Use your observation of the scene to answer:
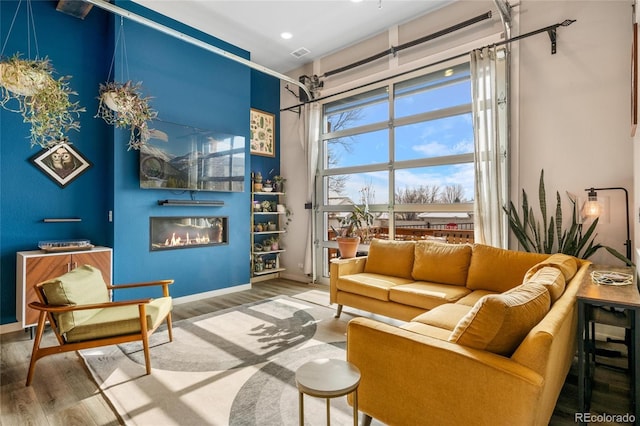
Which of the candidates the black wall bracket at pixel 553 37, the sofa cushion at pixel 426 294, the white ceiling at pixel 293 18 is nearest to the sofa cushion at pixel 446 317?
the sofa cushion at pixel 426 294

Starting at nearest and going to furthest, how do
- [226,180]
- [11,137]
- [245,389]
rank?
1. [245,389]
2. [11,137]
3. [226,180]

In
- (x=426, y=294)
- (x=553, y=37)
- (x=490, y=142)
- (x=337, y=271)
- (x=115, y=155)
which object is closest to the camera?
(x=426, y=294)

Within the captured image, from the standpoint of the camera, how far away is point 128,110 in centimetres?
348

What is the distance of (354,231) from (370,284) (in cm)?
A: 158

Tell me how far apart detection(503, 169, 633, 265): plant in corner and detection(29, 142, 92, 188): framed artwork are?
196 inches

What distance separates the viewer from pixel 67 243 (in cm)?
351

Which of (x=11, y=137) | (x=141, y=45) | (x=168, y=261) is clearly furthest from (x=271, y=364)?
(x=141, y=45)

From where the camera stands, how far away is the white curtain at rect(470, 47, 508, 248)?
11.8ft

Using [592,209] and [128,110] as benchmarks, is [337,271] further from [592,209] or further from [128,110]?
[128,110]

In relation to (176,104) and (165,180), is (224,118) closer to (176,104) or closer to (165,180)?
(176,104)

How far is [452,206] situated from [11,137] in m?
5.08

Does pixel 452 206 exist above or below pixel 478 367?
above

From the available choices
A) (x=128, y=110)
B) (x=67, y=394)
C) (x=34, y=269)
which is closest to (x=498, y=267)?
(x=67, y=394)

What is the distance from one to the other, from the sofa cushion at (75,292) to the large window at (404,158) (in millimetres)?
3500
